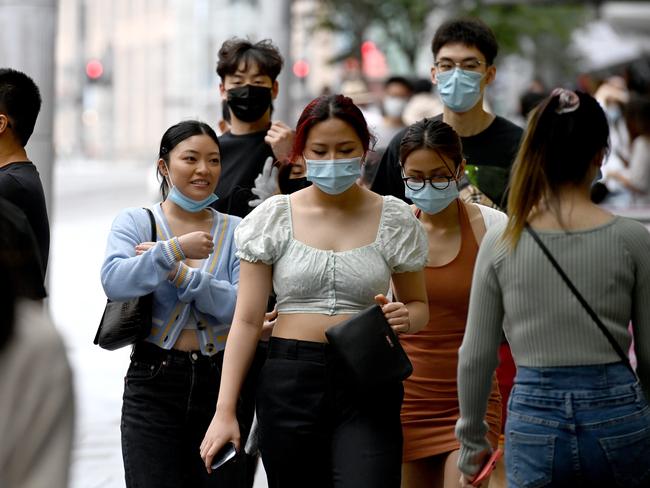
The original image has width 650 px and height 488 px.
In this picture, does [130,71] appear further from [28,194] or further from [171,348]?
[171,348]

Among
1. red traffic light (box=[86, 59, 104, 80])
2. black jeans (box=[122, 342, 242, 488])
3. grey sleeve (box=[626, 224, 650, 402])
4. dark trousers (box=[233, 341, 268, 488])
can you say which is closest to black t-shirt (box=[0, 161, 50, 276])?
black jeans (box=[122, 342, 242, 488])

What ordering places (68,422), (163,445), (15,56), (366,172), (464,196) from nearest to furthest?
1. (68,422)
2. (163,445)
3. (464,196)
4. (366,172)
5. (15,56)

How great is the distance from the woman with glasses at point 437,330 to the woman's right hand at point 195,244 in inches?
32.0

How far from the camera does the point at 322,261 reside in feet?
15.6

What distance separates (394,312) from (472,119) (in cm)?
196

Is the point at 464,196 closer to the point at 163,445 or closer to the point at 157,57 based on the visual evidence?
the point at 163,445

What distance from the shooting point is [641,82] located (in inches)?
513

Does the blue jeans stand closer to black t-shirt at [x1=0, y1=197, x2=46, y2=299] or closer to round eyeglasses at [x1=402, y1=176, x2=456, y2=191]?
black t-shirt at [x1=0, y1=197, x2=46, y2=299]

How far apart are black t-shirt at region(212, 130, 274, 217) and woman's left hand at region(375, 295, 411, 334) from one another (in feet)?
5.37

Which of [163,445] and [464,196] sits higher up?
[464,196]

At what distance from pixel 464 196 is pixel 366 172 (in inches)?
54.5

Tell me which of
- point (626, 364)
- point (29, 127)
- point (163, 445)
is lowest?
point (163, 445)

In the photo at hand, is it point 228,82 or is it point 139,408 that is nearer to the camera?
point 139,408

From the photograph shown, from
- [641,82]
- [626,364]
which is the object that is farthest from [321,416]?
[641,82]
